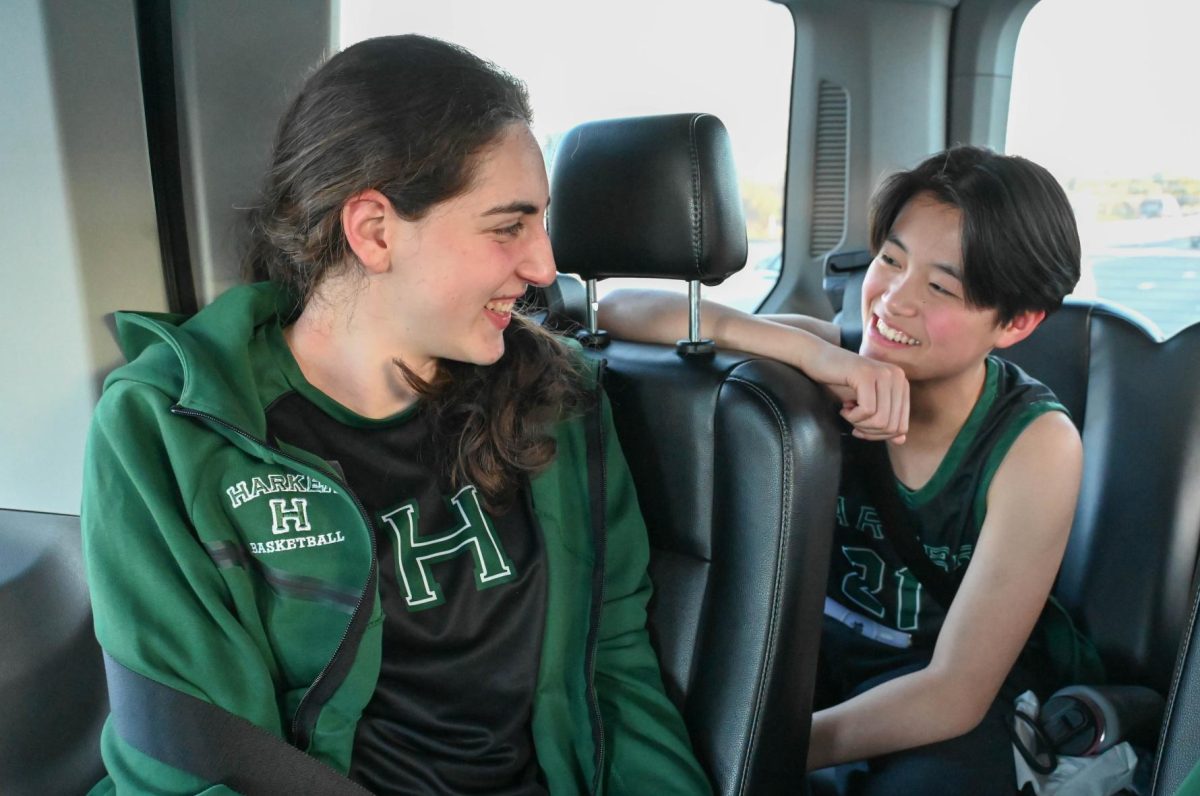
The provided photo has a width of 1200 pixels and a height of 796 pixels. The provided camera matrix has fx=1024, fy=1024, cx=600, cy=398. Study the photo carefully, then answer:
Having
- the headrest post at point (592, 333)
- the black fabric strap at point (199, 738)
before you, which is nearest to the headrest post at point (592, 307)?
the headrest post at point (592, 333)

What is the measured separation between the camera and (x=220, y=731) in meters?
1.20

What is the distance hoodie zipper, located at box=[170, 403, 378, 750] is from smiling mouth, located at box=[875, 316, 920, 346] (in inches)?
37.0

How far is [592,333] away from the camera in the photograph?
182cm

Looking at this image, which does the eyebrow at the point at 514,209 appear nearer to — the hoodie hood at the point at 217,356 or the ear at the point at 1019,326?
the hoodie hood at the point at 217,356

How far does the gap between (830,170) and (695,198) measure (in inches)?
62.4

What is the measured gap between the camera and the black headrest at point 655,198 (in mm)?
1577

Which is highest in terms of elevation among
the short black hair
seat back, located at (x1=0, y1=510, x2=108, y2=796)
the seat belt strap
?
the short black hair

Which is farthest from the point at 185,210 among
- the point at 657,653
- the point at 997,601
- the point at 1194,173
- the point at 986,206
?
the point at 1194,173

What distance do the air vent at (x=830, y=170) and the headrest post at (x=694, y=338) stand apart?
59.7 inches

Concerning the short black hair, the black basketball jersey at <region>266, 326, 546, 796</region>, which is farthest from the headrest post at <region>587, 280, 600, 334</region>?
the short black hair

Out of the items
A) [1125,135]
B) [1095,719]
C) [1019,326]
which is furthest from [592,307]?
[1125,135]

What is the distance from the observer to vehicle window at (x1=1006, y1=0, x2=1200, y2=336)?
2.57 m

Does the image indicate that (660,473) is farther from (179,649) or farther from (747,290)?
(747,290)

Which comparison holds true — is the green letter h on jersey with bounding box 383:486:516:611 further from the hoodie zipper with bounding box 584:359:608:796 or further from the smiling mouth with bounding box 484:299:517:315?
the smiling mouth with bounding box 484:299:517:315
